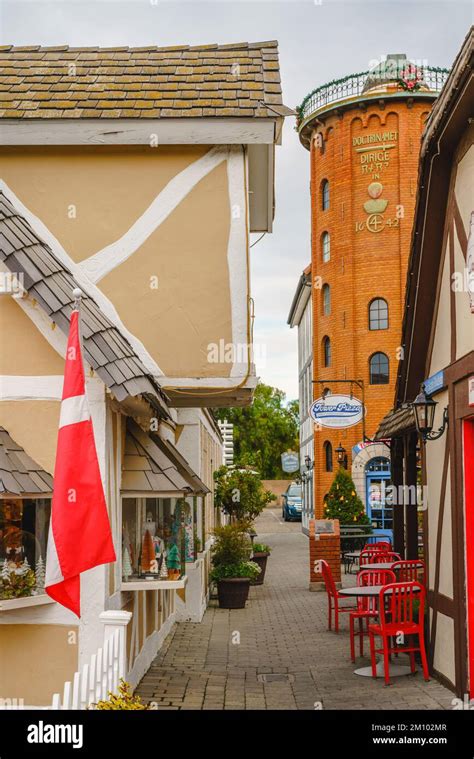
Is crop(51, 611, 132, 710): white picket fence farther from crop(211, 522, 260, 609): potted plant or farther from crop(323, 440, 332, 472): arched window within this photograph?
crop(323, 440, 332, 472): arched window

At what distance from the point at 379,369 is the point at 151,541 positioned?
23659 mm

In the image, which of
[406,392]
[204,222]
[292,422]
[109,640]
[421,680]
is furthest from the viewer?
[292,422]

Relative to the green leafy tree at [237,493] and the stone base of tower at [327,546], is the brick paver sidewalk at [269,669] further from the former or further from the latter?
the green leafy tree at [237,493]

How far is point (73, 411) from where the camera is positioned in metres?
6.76

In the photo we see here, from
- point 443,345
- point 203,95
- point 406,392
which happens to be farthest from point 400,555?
point 203,95

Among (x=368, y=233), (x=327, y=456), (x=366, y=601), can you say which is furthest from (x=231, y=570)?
(x=368, y=233)

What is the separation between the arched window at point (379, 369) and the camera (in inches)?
1254

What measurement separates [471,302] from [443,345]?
4.95 feet

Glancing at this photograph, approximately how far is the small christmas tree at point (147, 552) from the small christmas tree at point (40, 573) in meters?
1.39

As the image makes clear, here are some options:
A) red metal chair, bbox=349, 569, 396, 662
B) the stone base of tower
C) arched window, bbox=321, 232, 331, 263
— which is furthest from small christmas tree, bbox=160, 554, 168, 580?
arched window, bbox=321, 232, 331, 263

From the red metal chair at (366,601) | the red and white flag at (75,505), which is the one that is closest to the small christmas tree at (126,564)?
the red and white flag at (75,505)
